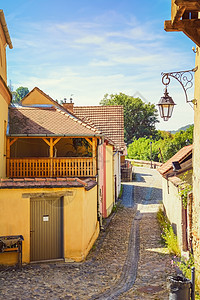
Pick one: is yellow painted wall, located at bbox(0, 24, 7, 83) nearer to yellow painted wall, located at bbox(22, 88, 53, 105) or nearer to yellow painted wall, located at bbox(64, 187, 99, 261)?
yellow painted wall, located at bbox(22, 88, 53, 105)

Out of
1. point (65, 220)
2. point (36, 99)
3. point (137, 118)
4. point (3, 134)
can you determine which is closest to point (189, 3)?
point (65, 220)

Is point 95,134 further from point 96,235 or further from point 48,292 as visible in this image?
point 48,292

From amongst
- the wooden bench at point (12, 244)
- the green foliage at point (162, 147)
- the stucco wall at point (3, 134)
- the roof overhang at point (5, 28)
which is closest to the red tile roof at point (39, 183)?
the wooden bench at point (12, 244)

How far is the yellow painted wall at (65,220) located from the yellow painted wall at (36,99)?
7456 mm

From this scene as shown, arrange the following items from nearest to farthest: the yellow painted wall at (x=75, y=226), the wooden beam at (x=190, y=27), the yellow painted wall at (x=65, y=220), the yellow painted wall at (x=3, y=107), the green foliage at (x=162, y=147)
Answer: the wooden beam at (x=190, y=27) → the yellow painted wall at (x=65, y=220) → the yellow painted wall at (x=75, y=226) → the yellow painted wall at (x=3, y=107) → the green foliage at (x=162, y=147)

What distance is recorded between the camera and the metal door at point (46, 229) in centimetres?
1173

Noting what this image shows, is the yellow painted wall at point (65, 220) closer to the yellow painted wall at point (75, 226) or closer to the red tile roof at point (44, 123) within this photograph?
the yellow painted wall at point (75, 226)

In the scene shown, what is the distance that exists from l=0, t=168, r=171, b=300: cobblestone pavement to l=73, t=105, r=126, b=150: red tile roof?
8.92 meters

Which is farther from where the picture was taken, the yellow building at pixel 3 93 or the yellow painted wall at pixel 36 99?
the yellow painted wall at pixel 36 99

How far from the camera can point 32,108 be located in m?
17.8

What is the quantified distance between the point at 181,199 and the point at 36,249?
4.59 m

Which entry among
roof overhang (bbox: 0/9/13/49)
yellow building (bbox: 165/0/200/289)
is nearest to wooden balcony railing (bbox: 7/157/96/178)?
roof overhang (bbox: 0/9/13/49)

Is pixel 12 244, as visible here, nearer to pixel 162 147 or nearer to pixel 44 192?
pixel 44 192

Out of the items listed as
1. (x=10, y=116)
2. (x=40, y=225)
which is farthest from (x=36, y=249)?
(x=10, y=116)
